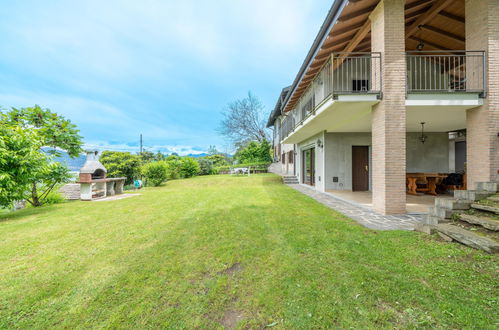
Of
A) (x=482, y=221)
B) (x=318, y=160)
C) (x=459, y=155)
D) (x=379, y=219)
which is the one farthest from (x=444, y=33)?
(x=482, y=221)

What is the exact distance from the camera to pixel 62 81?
25.0 meters

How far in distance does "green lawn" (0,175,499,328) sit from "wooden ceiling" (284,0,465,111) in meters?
5.68

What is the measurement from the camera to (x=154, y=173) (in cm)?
1435

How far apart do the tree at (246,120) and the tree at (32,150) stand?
79.1 feet

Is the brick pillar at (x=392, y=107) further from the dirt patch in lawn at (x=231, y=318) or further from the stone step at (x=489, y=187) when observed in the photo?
the dirt patch in lawn at (x=231, y=318)

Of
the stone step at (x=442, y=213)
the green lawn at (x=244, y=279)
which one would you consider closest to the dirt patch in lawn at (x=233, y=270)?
the green lawn at (x=244, y=279)

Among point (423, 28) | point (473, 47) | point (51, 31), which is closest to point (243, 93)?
point (51, 31)

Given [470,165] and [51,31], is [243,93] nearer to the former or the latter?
[51,31]

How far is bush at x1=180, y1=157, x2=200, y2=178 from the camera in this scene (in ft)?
63.0

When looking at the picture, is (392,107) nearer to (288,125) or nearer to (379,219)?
(379,219)

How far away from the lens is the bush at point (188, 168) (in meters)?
19.2

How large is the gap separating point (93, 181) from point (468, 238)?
1164 centimetres

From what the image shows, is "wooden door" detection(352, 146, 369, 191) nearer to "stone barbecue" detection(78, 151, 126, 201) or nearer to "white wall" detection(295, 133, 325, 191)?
"white wall" detection(295, 133, 325, 191)

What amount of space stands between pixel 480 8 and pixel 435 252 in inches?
255
